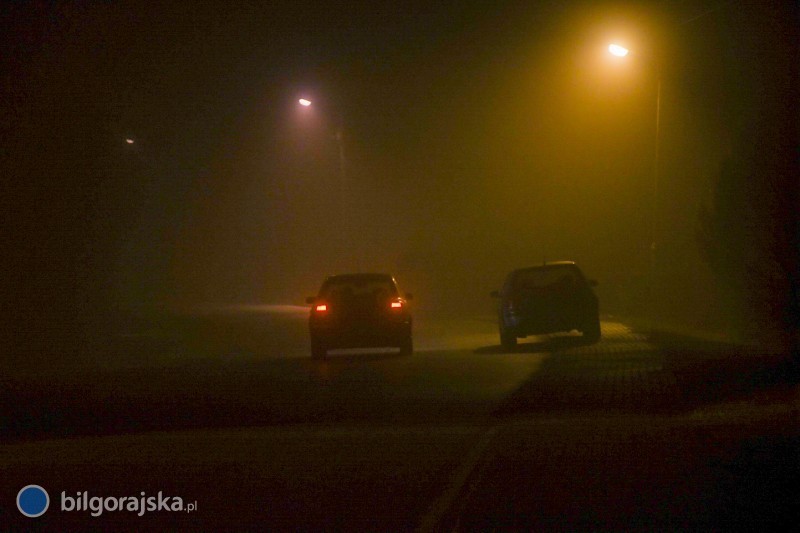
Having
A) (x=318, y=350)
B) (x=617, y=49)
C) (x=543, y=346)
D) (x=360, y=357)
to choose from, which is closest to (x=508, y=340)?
(x=543, y=346)

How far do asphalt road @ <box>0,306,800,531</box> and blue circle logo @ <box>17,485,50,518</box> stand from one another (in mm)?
72

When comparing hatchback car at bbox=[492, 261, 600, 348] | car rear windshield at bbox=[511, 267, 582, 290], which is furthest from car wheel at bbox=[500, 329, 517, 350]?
car rear windshield at bbox=[511, 267, 582, 290]

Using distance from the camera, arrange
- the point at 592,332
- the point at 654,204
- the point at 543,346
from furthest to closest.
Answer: the point at 654,204 < the point at 543,346 < the point at 592,332

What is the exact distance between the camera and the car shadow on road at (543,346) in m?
24.2

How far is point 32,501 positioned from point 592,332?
1830 cm

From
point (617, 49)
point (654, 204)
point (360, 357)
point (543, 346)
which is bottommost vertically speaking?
point (543, 346)

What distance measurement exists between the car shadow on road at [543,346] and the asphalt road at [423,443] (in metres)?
2.30

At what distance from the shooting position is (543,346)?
25.7m

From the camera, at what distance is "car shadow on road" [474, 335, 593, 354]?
24.2 metres

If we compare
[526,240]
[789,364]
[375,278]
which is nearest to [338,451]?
[789,364]

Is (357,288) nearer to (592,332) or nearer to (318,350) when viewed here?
(318,350)

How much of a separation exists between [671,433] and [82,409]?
7.70 m

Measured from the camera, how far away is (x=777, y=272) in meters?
25.5

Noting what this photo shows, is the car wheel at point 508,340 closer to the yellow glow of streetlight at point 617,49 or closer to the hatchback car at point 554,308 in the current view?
the hatchback car at point 554,308
